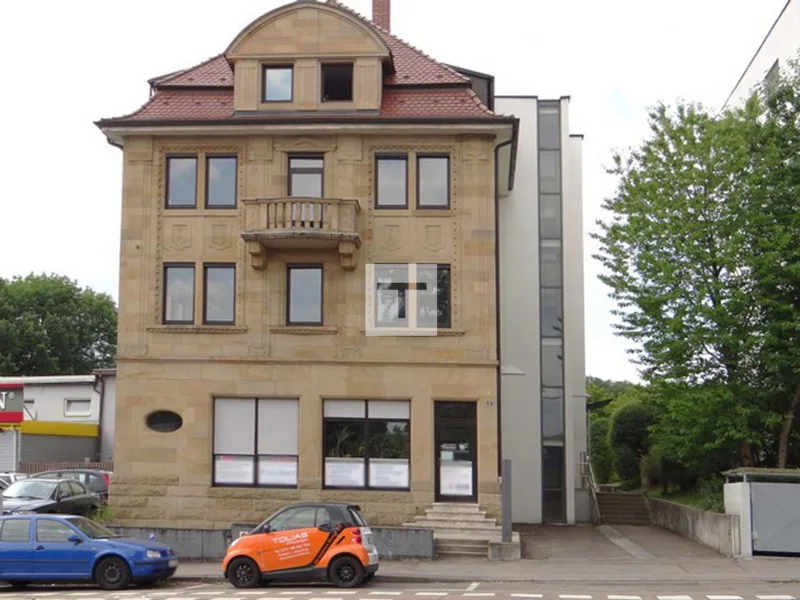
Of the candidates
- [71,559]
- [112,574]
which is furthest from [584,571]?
[71,559]

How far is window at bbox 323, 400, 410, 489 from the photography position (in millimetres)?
28125

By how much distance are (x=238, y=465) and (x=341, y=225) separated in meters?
7.14

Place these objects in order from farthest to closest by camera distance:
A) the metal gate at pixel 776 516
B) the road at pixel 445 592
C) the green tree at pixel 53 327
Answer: the green tree at pixel 53 327
the metal gate at pixel 776 516
the road at pixel 445 592

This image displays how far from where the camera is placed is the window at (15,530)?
20984mm

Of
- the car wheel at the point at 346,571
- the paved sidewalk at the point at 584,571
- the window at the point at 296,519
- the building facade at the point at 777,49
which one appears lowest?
the paved sidewalk at the point at 584,571

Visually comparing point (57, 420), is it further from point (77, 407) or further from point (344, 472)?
point (344, 472)

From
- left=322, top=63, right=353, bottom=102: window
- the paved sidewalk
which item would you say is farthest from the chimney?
the paved sidewalk

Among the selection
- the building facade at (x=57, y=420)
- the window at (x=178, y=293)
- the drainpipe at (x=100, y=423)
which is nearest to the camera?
the window at (x=178, y=293)

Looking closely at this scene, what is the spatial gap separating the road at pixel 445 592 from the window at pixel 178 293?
937cm

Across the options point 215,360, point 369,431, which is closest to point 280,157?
point 215,360

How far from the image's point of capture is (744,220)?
28594 millimetres

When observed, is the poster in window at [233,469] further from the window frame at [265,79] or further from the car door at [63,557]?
the window frame at [265,79]

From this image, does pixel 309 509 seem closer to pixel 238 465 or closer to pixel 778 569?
pixel 238 465

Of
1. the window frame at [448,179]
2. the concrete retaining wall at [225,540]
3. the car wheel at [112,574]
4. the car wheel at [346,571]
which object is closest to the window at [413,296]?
the window frame at [448,179]
